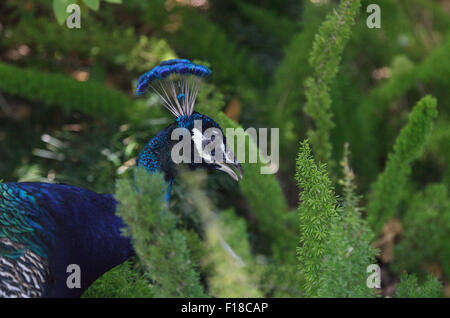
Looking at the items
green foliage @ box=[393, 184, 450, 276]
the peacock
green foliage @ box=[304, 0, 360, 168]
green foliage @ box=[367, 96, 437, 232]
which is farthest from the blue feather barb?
green foliage @ box=[393, 184, 450, 276]

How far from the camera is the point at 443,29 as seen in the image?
6.45 ft

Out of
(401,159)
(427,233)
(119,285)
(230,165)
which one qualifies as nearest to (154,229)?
(230,165)

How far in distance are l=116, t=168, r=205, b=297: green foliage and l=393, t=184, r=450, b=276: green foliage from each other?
0.76 metres

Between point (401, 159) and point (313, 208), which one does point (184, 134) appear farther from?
point (401, 159)

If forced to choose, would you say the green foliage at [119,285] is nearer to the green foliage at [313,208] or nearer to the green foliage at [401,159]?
the green foliage at [313,208]

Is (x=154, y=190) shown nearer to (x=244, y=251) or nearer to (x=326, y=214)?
(x=326, y=214)

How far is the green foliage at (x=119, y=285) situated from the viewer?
0.89 metres

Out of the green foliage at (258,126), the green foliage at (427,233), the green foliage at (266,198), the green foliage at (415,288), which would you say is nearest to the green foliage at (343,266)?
the green foliage at (258,126)

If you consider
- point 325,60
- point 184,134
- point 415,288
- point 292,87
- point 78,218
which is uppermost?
point 292,87

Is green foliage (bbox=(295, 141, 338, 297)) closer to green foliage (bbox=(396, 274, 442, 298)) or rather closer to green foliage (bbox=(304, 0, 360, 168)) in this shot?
green foliage (bbox=(396, 274, 442, 298))

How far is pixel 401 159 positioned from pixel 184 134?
49 cm

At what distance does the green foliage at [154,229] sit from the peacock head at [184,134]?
6.6 inches

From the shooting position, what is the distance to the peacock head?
786 millimetres

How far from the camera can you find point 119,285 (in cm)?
91
